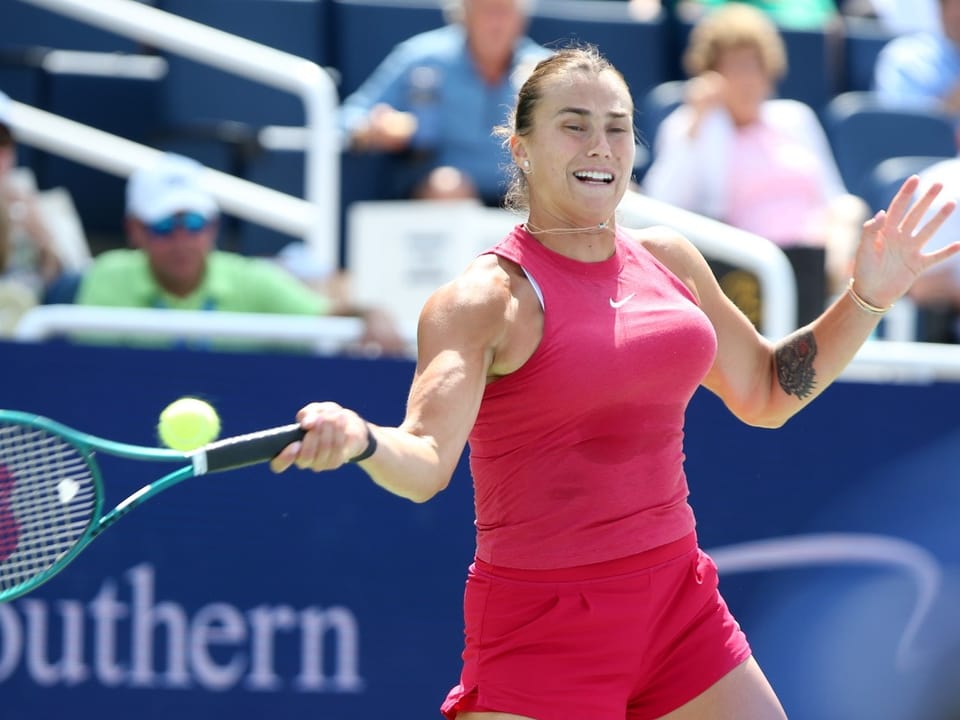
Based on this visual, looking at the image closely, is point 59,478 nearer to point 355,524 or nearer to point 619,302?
point 619,302

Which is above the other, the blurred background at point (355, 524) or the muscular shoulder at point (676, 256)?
the muscular shoulder at point (676, 256)

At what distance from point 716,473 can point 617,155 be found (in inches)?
77.6

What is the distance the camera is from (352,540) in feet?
15.6

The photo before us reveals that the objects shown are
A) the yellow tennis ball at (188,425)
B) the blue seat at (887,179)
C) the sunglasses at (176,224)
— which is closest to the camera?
the yellow tennis ball at (188,425)

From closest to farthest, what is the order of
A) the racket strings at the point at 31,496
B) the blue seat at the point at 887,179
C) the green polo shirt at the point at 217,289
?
the racket strings at the point at 31,496 < the green polo shirt at the point at 217,289 < the blue seat at the point at 887,179

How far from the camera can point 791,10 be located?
304 inches

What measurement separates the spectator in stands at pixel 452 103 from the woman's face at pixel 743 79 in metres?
0.72

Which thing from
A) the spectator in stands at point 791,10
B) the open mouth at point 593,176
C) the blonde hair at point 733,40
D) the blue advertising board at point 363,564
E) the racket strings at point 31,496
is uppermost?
the spectator in stands at point 791,10

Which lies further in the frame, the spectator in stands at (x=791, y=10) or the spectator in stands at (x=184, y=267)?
the spectator in stands at (x=791, y=10)

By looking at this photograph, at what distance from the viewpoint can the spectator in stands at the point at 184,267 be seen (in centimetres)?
520

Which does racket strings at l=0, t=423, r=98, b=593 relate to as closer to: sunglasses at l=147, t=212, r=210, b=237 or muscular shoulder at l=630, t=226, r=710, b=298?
muscular shoulder at l=630, t=226, r=710, b=298

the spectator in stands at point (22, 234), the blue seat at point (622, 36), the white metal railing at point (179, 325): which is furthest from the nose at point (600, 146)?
the blue seat at point (622, 36)

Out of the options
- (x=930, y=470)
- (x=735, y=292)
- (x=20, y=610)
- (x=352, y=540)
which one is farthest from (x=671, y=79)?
(x=20, y=610)

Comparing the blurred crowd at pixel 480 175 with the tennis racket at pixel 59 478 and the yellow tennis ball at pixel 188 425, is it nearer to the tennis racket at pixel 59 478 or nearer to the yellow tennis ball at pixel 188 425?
the tennis racket at pixel 59 478
